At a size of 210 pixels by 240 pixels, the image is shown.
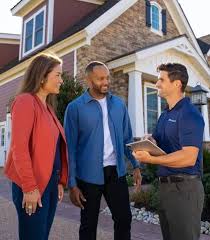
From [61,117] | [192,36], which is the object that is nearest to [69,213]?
[61,117]

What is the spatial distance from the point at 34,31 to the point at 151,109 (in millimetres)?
6283

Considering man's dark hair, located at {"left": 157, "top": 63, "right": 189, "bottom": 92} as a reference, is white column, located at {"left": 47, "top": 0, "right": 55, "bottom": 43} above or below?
above

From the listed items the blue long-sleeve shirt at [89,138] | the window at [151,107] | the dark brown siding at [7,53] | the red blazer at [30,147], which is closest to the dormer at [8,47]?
the dark brown siding at [7,53]

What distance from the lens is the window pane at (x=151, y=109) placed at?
13.1m

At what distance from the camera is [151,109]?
1321 centimetres

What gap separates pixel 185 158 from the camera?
101 inches

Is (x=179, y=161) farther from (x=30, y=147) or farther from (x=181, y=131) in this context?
(x=30, y=147)

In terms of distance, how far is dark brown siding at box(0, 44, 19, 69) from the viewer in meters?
19.4

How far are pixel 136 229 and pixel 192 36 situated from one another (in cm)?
1284

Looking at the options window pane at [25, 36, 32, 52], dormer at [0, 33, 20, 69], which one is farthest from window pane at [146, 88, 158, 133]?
dormer at [0, 33, 20, 69]

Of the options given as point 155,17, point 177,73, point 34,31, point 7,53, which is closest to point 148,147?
point 177,73

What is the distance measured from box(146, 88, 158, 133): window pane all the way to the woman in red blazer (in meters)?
10.4

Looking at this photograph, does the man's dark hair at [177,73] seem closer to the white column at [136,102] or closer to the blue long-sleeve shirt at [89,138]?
the blue long-sleeve shirt at [89,138]

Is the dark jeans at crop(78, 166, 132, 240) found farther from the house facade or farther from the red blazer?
the house facade
